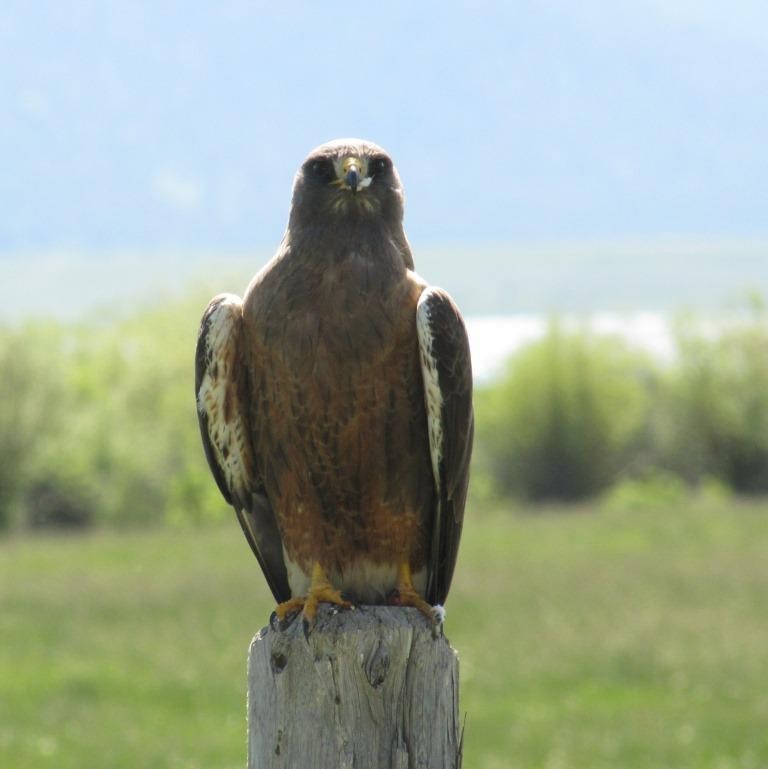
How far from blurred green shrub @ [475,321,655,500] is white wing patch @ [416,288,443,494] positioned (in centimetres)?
6496

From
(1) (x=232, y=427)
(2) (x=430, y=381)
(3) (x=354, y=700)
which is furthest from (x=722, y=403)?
(3) (x=354, y=700)

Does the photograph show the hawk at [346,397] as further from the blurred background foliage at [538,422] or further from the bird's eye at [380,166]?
the blurred background foliage at [538,422]

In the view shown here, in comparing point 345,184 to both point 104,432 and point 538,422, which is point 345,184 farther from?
point 538,422

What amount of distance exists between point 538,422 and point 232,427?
66148mm

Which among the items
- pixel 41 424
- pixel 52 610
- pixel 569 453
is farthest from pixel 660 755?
pixel 569 453

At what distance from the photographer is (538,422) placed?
234 feet

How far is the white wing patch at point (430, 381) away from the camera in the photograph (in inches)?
204

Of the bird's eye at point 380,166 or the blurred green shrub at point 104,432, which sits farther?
the blurred green shrub at point 104,432

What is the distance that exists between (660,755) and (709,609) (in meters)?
9.28

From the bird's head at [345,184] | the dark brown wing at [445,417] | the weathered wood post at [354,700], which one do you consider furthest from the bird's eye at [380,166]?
the weathered wood post at [354,700]

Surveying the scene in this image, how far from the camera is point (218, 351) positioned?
541cm

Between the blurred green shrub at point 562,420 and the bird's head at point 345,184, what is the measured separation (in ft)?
213

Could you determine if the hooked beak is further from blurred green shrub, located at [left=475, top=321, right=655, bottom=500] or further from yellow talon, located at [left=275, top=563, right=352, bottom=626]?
blurred green shrub, located at [left=475, top=321, right=655, bottom=500]

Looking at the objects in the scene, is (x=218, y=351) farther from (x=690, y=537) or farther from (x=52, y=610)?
(x=690, y=537)
